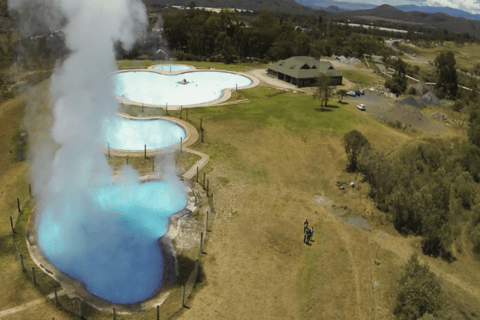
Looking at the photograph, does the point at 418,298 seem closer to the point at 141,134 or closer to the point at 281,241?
the point at 281,241

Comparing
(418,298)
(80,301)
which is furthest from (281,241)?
(80,301)

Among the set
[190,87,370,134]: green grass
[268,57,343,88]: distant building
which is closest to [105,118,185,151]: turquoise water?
[190,87,370,134]: green grass

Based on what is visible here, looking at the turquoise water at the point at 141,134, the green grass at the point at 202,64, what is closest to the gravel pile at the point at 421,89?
the green grass at the point at 202,64


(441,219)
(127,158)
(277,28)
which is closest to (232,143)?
(127,158)

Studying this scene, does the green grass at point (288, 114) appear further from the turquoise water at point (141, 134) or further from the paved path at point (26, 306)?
the paved path at point (26, 306)

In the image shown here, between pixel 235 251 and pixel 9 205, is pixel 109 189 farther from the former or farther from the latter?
pixel 235 251

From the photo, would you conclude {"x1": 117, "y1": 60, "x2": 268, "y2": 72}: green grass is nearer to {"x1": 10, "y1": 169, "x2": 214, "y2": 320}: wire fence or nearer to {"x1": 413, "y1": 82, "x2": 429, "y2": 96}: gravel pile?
{"x1": 413, "y1": 82, "x2": 429, "y2": 96}: gravel pile
